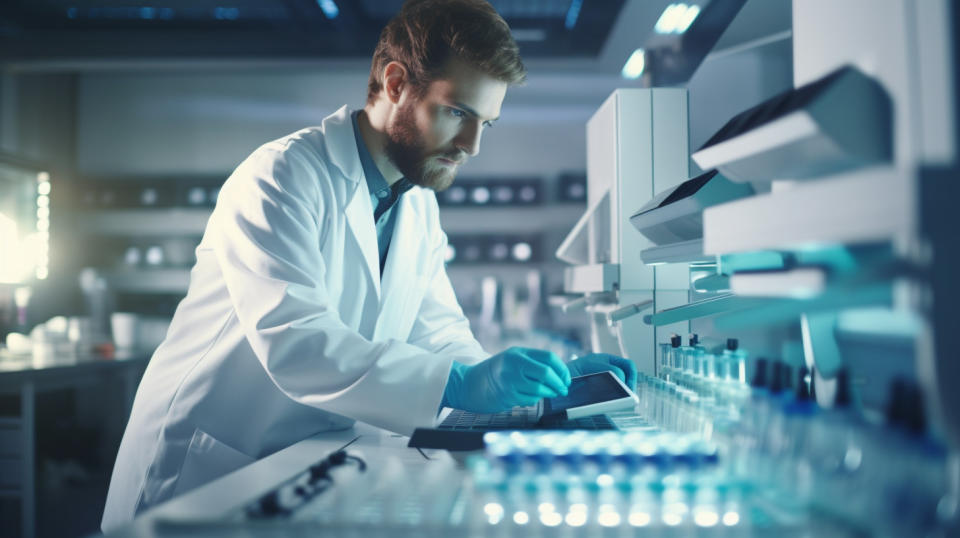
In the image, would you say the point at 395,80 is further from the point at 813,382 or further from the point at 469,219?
the point at 469,219

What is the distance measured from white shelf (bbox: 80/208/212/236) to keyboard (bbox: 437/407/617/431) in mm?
3424

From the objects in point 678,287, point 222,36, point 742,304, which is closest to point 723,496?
point 742,304

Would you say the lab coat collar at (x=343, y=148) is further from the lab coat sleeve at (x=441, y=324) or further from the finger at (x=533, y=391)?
the finger at (x=533, y=391)

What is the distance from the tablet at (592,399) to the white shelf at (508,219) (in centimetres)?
284

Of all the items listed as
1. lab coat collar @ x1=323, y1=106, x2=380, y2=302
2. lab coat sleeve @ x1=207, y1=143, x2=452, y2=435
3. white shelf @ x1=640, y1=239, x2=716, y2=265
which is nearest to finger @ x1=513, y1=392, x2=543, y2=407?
lab coat sleeve @ x1=207, y1=143, x2=452, y2=435

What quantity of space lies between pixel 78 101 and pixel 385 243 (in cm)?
367

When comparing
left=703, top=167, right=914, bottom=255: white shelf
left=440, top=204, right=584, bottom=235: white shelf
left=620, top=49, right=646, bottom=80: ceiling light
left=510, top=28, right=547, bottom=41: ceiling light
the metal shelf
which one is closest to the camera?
left=703, top=167, right=914, bottom=255: white shelf

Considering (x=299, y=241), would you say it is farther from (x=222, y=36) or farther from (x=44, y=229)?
(x=44, y=229)

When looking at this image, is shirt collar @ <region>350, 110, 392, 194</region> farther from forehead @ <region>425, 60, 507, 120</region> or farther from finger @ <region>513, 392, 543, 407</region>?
finger @ <region>513, 392, 543, 407</region>

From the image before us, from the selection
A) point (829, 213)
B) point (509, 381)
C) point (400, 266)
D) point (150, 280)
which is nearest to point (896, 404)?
point (829, 213)

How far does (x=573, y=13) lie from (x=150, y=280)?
10.2 ft

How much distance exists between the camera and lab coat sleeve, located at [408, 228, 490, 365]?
1.77 meters

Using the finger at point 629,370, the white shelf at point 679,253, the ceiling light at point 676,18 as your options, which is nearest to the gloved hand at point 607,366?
the finger at point 629,370

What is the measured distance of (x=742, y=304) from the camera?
1.26 m
